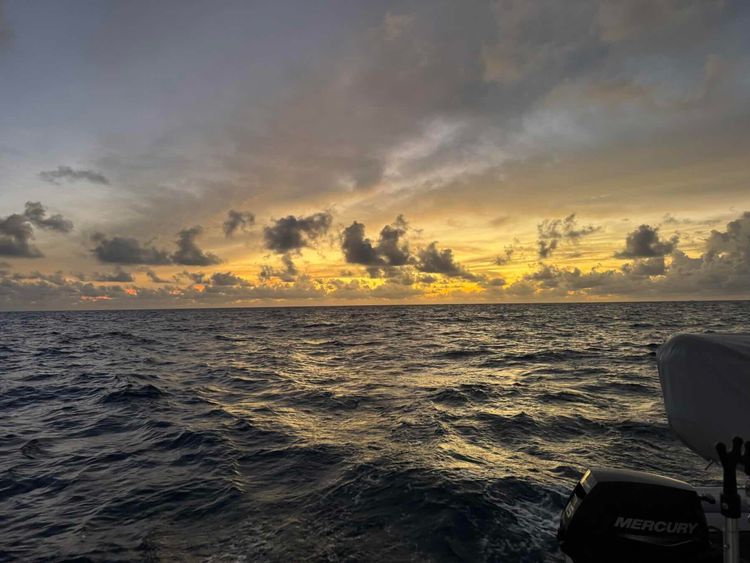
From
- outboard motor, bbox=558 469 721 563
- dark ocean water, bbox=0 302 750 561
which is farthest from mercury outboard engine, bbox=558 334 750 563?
dark ocean water, bbox=0 302 750 561

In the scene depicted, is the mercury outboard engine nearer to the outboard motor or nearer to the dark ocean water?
the outboard motor

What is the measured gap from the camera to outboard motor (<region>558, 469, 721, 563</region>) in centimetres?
450

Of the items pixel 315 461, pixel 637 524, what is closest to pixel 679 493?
pixel 637 524

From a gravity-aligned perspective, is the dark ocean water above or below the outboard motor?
below

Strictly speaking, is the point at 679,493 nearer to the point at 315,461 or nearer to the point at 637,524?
the point at 637,524

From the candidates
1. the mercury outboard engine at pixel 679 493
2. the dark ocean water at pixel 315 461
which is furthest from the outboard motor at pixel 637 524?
the dark ocean water at pixel 315 461

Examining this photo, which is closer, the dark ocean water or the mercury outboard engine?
the mercury outboard engine

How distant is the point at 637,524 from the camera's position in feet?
15.0

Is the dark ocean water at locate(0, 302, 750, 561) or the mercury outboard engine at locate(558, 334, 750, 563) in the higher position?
the mercury outboard engine at locate(558, 334, 750, 563)

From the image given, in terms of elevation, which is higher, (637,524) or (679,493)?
(679,493)

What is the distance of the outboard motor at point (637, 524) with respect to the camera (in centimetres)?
450

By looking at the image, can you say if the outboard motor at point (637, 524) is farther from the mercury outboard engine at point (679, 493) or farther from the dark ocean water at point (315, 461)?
the dark ocean water at point (315, 461)

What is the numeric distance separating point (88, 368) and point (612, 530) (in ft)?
102

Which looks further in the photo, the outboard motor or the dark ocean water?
the dark ocean water
